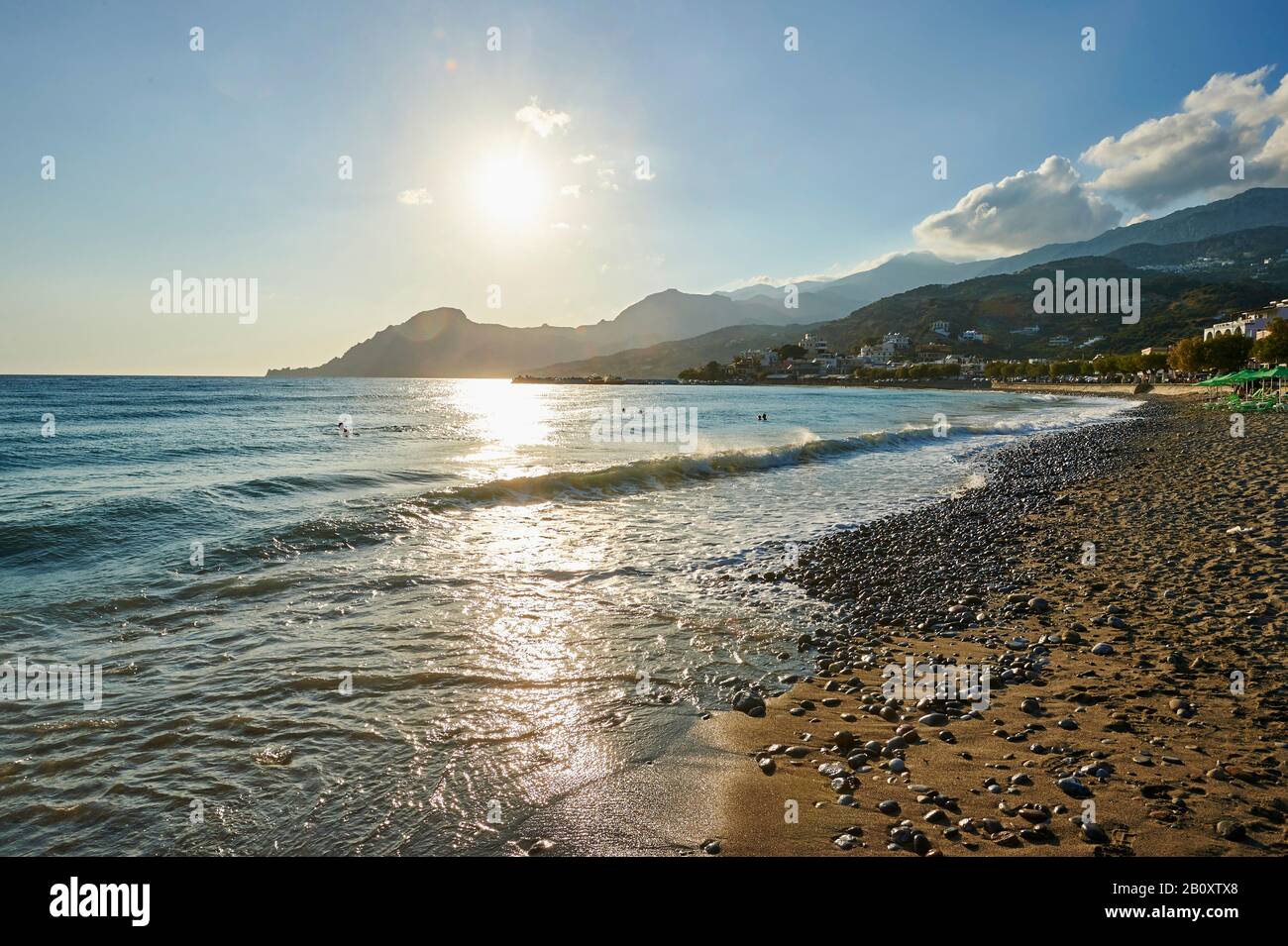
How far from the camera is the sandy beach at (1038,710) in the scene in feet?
15.7

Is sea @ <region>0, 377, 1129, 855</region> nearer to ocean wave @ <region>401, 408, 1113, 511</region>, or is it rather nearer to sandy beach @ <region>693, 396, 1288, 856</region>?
ocean wave @ <region>401, 408, 1113, 511</region>

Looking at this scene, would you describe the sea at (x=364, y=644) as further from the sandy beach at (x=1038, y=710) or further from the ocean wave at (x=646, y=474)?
the sandy beach at (x=1038, y=710)

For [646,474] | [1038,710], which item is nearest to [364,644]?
[1038,710]

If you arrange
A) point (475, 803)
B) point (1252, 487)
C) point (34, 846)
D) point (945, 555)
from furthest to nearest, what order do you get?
point (1252, 487) < point (945, 555) < point (475, 803) < point (34, 846)

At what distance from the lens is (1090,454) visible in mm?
29969

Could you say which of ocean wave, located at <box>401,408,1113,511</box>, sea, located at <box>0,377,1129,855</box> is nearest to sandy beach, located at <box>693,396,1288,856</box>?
sea, located at <box>0,377,1129,855</box>

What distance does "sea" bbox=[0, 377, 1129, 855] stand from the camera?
5602 mm

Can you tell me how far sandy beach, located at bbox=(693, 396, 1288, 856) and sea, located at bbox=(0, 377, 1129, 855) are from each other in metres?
1.09

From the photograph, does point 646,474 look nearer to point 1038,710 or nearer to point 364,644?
point 364,644

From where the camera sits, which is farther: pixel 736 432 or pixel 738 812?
pixel 736 432

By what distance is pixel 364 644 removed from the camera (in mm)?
9344
